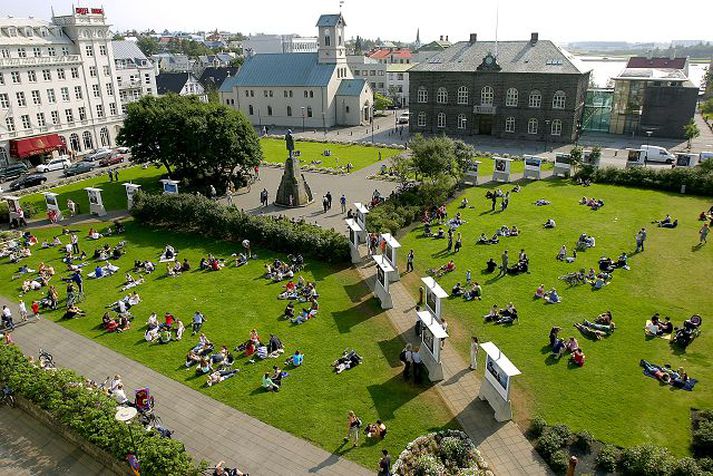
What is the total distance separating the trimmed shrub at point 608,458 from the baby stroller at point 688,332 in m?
9.52

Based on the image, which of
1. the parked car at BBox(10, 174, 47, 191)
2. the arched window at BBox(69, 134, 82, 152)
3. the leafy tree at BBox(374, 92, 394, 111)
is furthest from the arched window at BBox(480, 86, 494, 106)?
the parked car at BBox(10, 174, 47, 191)

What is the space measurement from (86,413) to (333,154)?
55.1 metres

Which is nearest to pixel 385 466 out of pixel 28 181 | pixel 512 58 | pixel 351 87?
pixel 28 181

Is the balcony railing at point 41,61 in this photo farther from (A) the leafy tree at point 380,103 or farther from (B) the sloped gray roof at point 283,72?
(A) the leafy tree at point 380,103

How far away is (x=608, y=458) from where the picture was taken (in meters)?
19.7

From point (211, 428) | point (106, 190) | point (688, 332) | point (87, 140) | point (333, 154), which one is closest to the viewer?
point (211, 428)

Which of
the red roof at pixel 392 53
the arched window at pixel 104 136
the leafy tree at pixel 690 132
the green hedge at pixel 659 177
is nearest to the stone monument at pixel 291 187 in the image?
the green hedge at pixel 659 177

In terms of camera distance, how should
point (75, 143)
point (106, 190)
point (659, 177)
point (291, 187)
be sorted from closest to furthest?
point (291, 187)
point (659, 177)
point (106, 190)
point (75, 143)

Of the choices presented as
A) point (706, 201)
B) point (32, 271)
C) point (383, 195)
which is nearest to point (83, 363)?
point (32, 271)

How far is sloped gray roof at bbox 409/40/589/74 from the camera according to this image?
7288 centimetres

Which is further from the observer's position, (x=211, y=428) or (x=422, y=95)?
(x=422, y=95)

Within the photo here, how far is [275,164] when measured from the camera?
68375 mm

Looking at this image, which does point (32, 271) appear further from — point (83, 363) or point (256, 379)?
point (256, 379)

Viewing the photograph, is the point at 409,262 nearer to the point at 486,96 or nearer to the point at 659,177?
the point at 659,177
